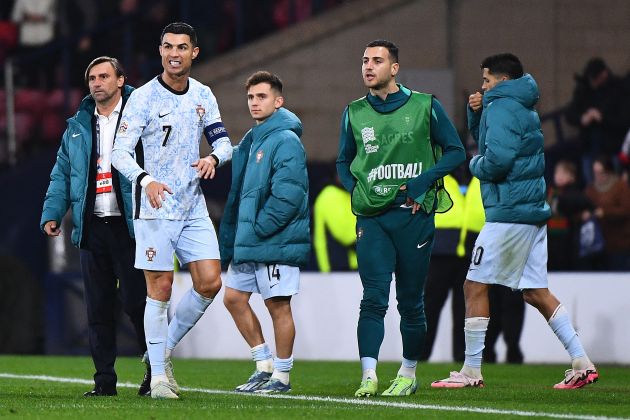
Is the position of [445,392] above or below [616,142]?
below

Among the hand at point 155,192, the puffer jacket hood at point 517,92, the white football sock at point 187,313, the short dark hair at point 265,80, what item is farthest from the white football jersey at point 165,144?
the puffer jacket hood at point 517,92

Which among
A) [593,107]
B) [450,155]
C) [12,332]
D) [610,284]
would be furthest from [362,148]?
[593,107]

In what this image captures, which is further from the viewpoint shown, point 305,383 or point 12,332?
point 12,332

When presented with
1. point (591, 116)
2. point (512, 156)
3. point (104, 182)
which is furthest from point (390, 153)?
point (591, 116)

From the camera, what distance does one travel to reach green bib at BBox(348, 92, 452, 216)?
8953mm

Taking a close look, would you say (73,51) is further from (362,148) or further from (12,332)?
(362,148)

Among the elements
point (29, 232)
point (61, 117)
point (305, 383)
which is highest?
point (61, 117)

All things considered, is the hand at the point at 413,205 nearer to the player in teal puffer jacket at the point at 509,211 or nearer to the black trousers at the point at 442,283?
the player in teal puffer jacket at the point at 509,211

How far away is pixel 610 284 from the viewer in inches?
521

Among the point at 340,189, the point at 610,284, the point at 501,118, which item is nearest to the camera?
the point at 501,118

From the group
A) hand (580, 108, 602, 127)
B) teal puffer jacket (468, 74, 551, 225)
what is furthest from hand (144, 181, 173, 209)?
hand (580, 108, 602, 127)

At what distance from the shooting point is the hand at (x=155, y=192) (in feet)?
27.0

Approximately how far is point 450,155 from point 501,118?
0.82m

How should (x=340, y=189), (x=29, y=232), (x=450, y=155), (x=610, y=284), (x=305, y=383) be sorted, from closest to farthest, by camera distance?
(x=450, y=155) → (x=305, y=383) → (x=610, y=284) → (x=340, y=189) → (x=29, y=232)
